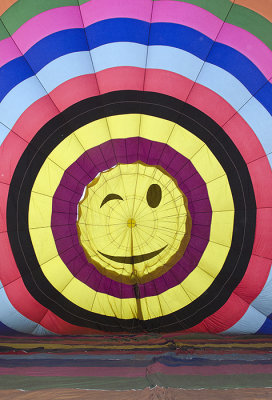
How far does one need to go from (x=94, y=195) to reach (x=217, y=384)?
1196 millimetres

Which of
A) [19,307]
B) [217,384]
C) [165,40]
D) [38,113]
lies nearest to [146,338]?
[217,384]

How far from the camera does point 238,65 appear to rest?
1.74 metres

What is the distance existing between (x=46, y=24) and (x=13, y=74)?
29 centimetres

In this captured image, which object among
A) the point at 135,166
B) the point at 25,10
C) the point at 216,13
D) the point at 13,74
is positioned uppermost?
the point at 25,10

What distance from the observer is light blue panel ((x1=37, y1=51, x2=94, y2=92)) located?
1.79 meters

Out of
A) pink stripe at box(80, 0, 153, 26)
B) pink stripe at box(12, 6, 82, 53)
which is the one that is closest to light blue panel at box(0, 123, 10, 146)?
pink stripe at box(12, 6, 82, 53)

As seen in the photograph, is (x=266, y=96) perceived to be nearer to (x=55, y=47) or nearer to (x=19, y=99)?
(x=55, y=47)

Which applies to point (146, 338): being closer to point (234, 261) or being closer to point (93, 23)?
point (234, 261)

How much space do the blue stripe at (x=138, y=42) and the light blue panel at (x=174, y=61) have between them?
0.8 inches

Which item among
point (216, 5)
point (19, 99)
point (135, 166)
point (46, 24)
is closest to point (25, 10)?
point (46, 24)

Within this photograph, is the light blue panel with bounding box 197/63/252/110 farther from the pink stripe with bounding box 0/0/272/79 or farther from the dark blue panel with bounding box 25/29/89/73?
the dark blue panel with bounding box 25/29/89/73

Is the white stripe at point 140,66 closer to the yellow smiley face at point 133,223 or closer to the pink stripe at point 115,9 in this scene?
the pink stripe at point 115,9

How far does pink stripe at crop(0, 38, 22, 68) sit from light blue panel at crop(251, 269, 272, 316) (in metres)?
1.75

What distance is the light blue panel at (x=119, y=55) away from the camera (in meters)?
1.77
